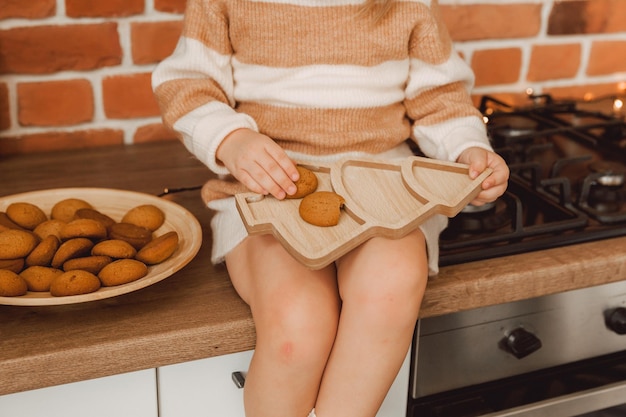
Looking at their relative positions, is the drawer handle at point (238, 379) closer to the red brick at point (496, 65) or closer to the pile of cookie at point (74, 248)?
the pile of cookie at point (74, 248)

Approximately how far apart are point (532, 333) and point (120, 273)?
50 centimetres

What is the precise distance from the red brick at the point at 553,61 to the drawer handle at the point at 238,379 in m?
0.91

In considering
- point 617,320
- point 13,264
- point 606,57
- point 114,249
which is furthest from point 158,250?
point 606,57

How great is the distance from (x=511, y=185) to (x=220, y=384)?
20.1 inches

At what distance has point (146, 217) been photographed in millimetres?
817

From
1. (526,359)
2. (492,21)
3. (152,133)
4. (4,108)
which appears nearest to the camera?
(526,359)

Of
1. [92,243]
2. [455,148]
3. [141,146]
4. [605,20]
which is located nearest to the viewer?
[92,243]

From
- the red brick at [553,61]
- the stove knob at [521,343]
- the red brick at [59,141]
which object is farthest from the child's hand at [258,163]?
the red brick at [553,61]

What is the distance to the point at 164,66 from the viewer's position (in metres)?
0.86

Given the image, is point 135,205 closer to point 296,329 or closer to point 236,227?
point 236,227

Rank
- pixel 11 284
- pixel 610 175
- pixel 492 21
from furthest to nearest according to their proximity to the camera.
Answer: pixel 492 21
pixel 610 175
pixel 11 284

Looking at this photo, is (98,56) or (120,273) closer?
(120,273)

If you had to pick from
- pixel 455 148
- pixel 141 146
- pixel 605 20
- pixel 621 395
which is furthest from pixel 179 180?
pixel 605 20

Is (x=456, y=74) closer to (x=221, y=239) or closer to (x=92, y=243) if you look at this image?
(x=221, y=239)
